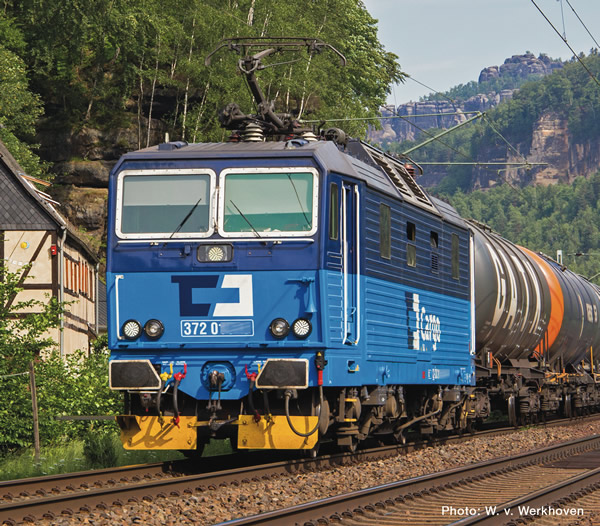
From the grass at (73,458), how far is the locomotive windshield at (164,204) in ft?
10.3

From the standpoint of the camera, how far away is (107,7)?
1630 inches

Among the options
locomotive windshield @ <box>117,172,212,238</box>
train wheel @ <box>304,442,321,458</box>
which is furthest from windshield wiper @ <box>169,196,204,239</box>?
train wheel @ <box>304,442,321,458</box>

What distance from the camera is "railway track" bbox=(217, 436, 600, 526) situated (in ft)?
29.3

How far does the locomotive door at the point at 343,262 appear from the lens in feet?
39.1

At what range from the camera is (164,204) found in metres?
12.1

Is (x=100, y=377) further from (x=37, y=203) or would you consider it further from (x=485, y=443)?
(x=37, y=203)

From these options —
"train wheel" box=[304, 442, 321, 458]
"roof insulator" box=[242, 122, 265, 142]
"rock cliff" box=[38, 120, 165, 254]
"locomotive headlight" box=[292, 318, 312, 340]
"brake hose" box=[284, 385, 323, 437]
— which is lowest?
"train wheel" box=[304, 442, 321, 458]

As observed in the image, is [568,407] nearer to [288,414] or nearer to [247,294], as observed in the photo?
[288,414]

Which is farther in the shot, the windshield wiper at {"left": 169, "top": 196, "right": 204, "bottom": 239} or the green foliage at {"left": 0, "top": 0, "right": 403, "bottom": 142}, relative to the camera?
the green foliage at {"left": 0, "top": 0, "right": 403, "bottom": 142}

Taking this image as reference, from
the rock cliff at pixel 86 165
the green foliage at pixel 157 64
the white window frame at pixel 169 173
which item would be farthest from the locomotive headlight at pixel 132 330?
the rock cliff at pixel 86 165

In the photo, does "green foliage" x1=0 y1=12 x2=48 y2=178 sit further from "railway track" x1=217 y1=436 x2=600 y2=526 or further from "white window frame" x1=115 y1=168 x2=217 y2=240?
"railway track" x1=217 y1=436 x2=600 y2=526

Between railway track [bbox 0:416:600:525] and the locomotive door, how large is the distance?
69.8 inches

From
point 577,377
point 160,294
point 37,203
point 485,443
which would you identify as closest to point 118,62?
point 37,203

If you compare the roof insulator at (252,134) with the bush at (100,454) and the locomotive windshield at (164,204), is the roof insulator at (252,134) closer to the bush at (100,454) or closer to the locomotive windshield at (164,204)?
the locomotive windshield at (164,204)
